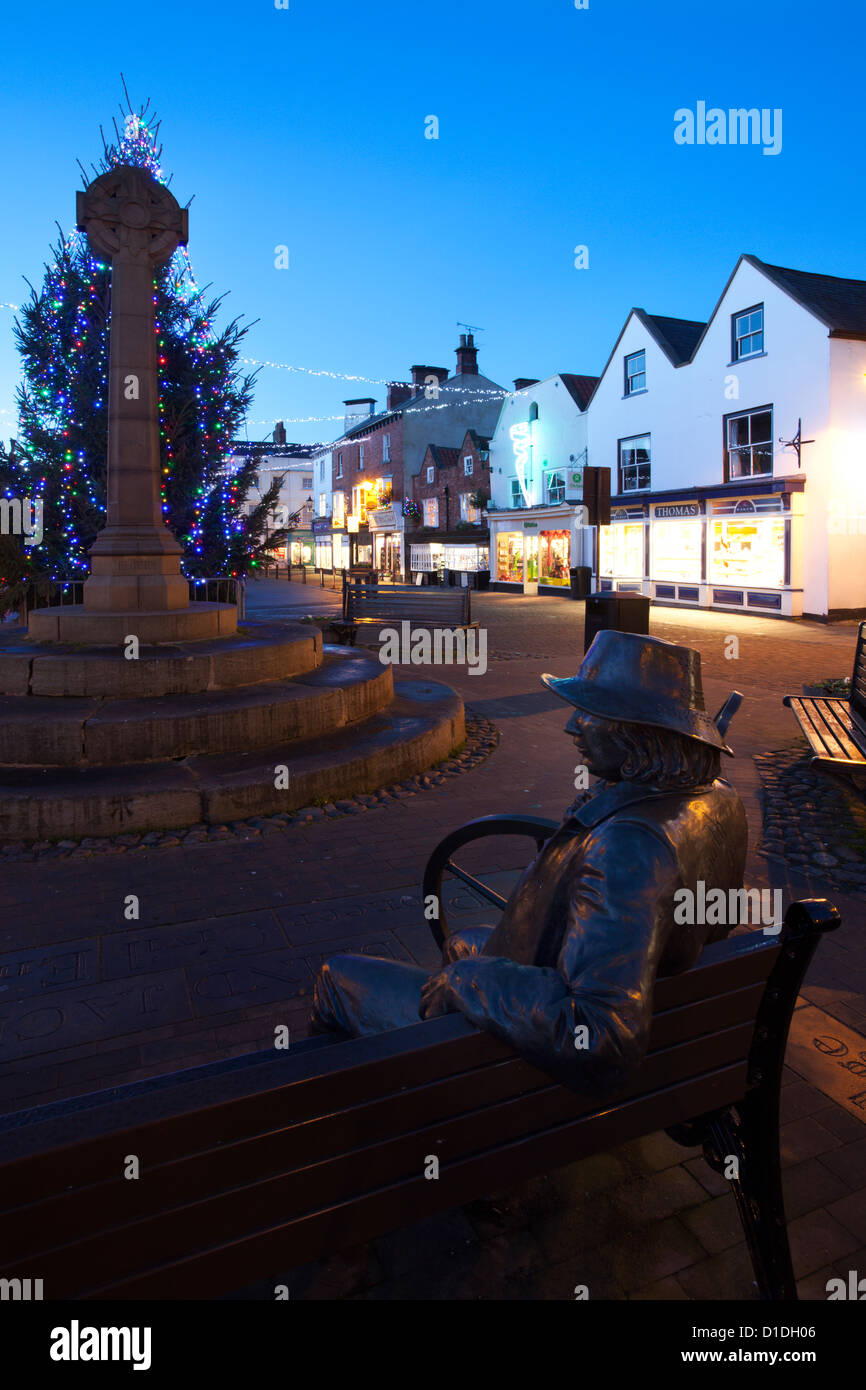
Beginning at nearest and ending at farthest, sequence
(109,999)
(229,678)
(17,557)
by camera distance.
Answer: (109,999)
(229,678)
(17,557)

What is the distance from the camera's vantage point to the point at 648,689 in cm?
192

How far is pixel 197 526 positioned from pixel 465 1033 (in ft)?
47.1

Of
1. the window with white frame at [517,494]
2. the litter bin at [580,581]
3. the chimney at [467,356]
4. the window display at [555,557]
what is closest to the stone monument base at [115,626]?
the litter bin at [580,581]

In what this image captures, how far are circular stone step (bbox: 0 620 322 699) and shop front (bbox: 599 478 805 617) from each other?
15.1 m

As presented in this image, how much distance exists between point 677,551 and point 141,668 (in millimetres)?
20783

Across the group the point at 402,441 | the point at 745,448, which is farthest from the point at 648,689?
the point at 402,441

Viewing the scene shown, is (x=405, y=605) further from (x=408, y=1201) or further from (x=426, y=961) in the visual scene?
(x=408, y=1201)

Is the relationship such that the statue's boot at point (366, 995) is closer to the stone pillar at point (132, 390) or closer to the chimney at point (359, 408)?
the stone pillar at point (132, 390)

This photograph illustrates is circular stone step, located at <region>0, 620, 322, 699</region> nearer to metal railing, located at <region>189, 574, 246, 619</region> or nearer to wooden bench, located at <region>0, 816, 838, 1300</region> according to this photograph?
wooden bench, located at <region>0, 816, 838, 1300</region>

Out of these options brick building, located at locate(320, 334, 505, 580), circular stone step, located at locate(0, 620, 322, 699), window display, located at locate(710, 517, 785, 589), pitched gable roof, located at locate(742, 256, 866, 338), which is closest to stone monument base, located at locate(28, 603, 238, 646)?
circular stone step, located at locate(0, 620, 322, 699)
